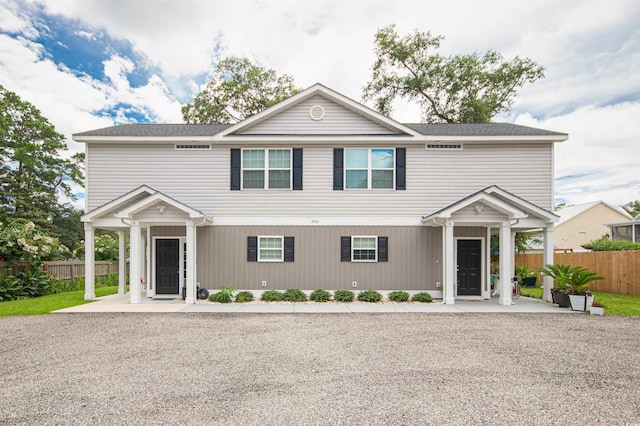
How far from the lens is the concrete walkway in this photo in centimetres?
984

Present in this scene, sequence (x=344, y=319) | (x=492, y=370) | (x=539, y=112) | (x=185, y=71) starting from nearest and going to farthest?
(x=492, y=370) < (x=344, y=319) < (x=185, y=71) < (x=539, y=112)

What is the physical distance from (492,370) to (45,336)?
8.56 meters

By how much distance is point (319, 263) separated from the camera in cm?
1198

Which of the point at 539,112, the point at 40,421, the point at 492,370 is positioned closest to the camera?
the point at 40,421

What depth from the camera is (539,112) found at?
24453mm

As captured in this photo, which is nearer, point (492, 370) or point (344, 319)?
point (492, 370)

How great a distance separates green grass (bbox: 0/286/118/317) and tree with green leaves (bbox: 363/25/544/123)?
71.0 ft

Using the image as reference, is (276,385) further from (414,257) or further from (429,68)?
(429,68)

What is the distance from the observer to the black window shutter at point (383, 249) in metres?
11.9

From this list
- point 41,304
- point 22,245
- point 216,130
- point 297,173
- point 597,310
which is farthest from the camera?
point 216,130

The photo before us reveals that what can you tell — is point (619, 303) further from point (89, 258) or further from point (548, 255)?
point (89, 258)

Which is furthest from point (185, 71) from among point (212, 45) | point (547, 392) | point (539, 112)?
point (539, 112)

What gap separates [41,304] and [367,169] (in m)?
11.7

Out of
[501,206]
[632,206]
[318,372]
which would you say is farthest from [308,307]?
[632,206]
